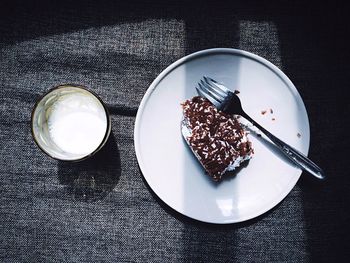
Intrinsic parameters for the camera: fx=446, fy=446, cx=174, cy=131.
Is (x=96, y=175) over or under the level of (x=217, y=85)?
under

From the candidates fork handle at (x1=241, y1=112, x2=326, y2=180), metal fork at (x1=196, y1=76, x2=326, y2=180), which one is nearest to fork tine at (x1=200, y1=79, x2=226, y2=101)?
metal fork at (x1=196, y1=76, x2=326, y2=180)

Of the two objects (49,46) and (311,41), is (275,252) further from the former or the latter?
(49,46)

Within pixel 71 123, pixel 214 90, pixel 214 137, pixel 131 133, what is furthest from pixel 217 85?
pixel 71 123

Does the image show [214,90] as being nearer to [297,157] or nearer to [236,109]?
[236,109]

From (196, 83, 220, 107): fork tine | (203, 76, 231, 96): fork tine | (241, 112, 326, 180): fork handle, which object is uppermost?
Answer: (203, 76, 231, 96): fork tine

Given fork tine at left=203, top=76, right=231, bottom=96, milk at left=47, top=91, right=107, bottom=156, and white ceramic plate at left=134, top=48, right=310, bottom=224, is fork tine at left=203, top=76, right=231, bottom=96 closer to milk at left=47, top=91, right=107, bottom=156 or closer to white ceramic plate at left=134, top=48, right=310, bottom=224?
white ceramic plate at left=134, top=48, right=310, bottom=224

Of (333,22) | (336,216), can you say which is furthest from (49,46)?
(336,216)
